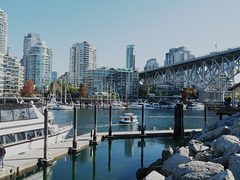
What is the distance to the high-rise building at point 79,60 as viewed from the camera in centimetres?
19250

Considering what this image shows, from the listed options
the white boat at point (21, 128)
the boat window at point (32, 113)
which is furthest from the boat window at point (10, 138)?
the boat window at point (32, 113)

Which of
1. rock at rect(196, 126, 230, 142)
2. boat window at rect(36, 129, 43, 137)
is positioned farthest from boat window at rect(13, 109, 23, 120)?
rock at rect(196, 126, 230, 142)

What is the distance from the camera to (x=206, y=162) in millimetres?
10102

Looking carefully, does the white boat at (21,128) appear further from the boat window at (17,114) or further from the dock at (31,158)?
the dock at (31,158)

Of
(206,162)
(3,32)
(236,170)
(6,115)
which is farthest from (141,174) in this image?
(3,32)

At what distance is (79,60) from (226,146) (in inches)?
7469

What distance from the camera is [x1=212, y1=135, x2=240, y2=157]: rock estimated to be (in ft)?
39.3

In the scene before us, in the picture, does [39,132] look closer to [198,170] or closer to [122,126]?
[198,170]

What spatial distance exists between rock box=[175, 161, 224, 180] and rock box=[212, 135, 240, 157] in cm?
304

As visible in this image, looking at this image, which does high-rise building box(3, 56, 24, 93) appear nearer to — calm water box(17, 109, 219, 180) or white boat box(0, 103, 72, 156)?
calm water box(17, 109, 219, 180)

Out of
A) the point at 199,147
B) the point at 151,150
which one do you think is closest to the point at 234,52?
the point at 151,150

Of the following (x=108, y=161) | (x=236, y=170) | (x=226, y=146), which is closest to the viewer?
(x=236, y=170)

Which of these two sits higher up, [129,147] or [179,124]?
[179,124]

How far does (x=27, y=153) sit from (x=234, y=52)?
80.8 meters
